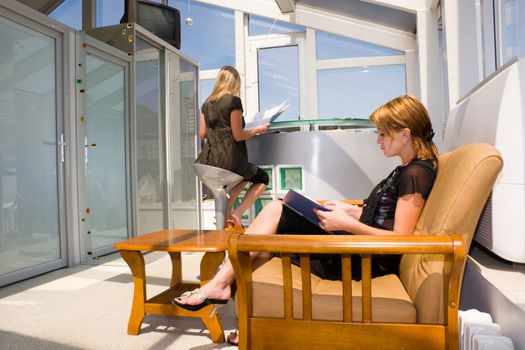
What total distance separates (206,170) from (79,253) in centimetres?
173

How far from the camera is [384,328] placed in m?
1.23

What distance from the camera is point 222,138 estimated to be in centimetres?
294

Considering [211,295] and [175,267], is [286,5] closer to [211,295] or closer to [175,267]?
[175,267]

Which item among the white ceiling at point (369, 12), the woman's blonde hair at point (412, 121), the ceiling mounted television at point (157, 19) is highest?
the white ceiling at point (369, 12)

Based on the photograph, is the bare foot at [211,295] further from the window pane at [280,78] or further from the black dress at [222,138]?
the window pane at [280,78]

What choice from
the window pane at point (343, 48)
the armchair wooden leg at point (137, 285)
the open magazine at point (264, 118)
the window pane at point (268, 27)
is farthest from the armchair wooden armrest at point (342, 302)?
the window pane at point (268, 27)

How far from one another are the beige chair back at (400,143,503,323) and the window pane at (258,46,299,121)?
5.18m

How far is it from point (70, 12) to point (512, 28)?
20.2 ft

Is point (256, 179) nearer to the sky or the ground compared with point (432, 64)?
nearer to the ground

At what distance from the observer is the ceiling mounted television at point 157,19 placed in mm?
4621

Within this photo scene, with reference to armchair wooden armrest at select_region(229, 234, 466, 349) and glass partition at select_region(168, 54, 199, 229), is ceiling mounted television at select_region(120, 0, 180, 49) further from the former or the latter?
armchair wooden armrest at select_region(229, 234, 466, 349)

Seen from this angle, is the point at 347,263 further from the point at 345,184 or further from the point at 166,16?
the point at 166,16

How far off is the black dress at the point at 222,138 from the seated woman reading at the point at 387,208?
48.2 inches

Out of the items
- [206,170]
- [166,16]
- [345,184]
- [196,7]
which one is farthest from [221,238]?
[196,7]
